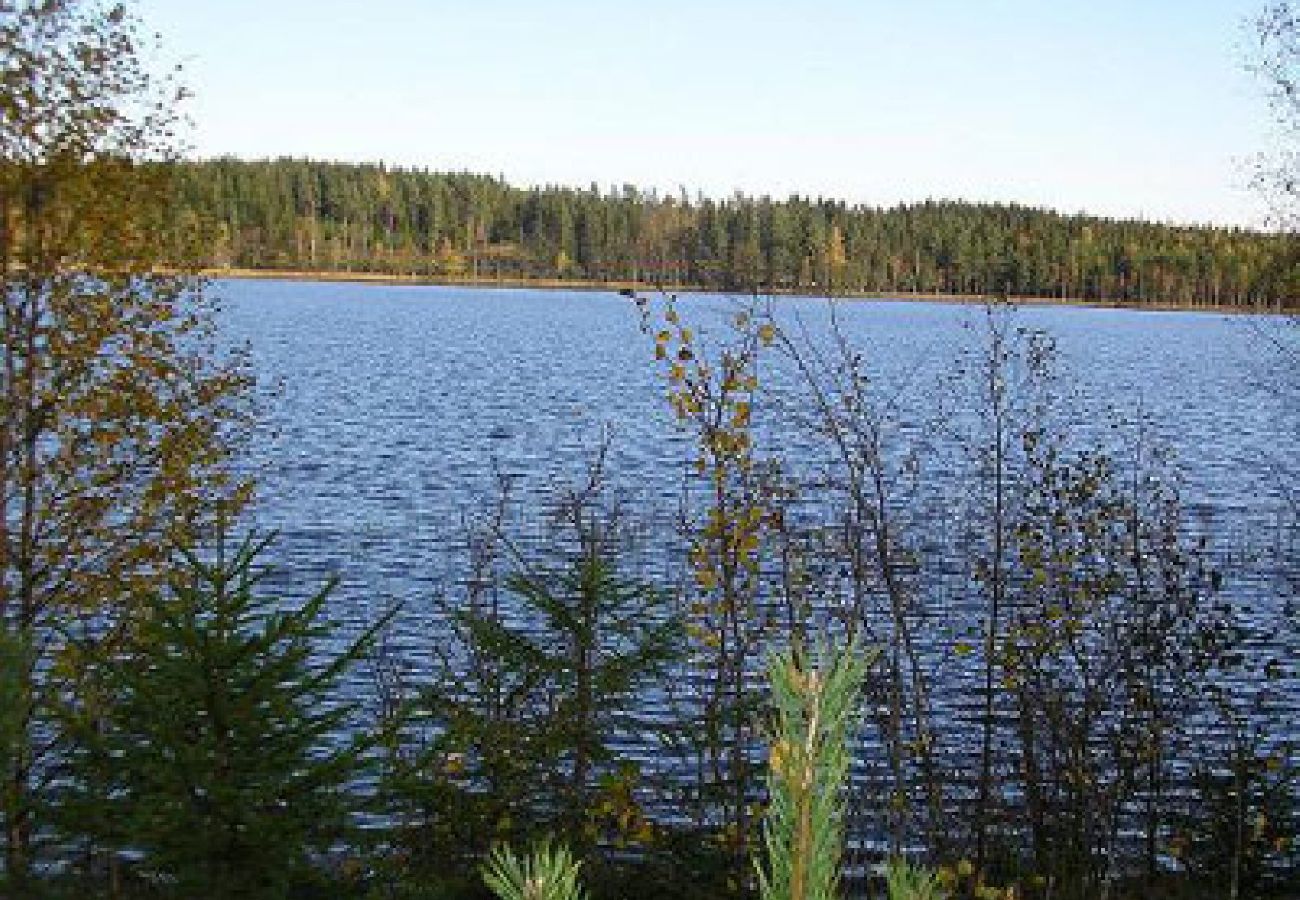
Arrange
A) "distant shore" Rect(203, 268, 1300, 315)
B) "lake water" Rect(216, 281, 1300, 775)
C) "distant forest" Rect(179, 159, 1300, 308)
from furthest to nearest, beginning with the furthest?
"distant shore" Rect(203, 268, 1300, 315), "distant forest" Rect(179, 159, 1300, 308), "lake water" Rect(216, 281, 1300, 775)

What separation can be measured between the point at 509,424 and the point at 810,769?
41.4 m

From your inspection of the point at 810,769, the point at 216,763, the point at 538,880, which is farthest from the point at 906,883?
the point at 216,763

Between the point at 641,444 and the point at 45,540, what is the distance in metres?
24.8

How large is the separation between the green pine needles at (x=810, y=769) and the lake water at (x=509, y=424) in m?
7.45

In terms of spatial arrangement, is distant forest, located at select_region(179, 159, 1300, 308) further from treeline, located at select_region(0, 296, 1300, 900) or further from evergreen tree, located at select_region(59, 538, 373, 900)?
evergreen tree, located at select_region(59, 538, 373, 900)

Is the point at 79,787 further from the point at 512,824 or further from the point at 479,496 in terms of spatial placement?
the point at 479,496

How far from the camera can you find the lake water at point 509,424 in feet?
70.9

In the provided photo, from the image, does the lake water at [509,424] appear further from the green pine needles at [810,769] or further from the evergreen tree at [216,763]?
→ the green pine needles at [810,769]

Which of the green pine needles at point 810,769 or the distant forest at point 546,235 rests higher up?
the distant forest at point 546,235

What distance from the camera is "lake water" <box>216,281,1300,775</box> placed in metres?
21.6

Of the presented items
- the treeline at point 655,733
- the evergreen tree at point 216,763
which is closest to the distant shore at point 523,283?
the treeline at point 655,733

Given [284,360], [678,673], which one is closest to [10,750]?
[678,673]

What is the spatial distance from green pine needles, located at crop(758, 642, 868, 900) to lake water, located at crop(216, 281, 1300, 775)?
7.45 meters

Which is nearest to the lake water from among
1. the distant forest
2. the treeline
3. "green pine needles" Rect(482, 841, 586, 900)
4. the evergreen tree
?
the treeline
